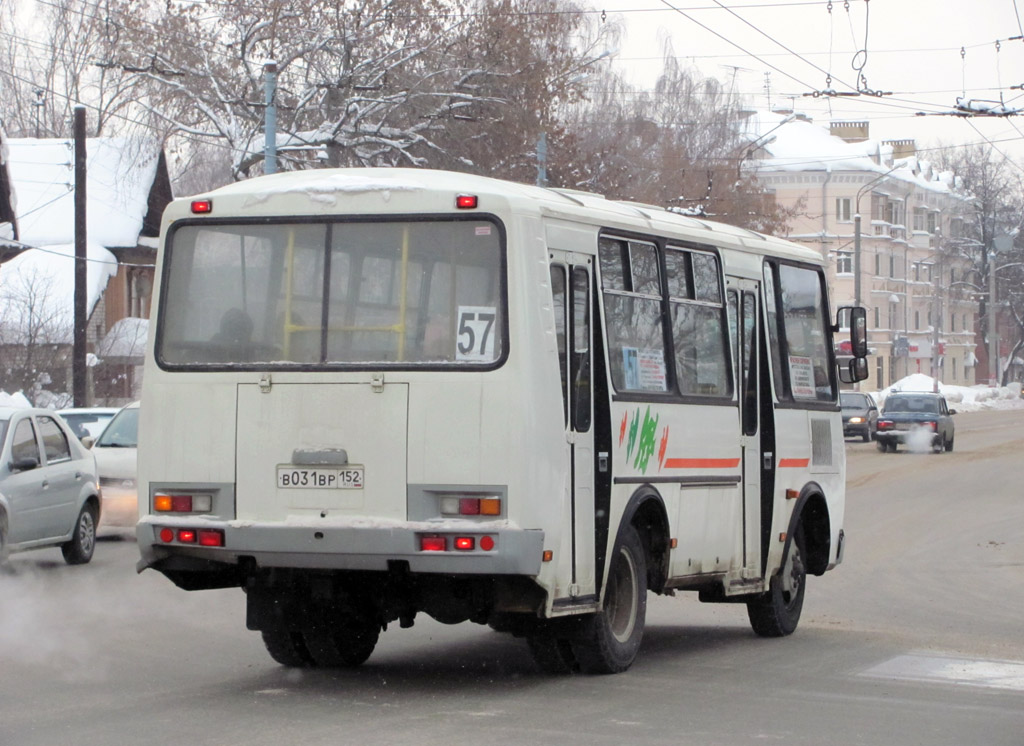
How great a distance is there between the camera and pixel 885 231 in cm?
10075

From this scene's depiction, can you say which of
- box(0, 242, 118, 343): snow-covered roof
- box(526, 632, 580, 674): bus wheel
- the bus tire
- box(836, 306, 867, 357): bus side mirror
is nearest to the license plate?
the bus tire

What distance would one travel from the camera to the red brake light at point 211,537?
28.9 feet

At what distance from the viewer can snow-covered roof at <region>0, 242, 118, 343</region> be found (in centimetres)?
4025

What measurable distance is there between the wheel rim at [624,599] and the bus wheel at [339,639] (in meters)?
1.42

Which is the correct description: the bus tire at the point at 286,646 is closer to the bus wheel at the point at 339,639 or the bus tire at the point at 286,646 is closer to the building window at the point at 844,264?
the bus wheel at the point at 339,639

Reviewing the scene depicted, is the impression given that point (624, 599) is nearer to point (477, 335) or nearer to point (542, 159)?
point (477, 335)

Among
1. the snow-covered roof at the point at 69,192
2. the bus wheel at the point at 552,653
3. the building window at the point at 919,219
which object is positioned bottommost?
the bus wheel at the point at 552,653

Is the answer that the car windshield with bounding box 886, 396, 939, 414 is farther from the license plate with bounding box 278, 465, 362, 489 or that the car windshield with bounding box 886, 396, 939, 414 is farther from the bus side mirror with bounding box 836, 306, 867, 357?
the license plate with bounding box 278, 465, 362, 489

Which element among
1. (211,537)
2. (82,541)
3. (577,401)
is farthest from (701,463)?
(82,541)

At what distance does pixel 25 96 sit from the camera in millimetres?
63812

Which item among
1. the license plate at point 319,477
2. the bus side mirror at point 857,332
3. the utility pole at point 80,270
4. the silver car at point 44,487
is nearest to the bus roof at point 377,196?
the license plate at point 319,477

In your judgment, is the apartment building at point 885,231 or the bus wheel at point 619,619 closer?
the bus wheel at point 619,619

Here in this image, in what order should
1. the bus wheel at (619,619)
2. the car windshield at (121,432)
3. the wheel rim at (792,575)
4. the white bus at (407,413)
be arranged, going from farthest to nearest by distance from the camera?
the car windshield at (121,432)
the wheel rim at (792,575)
the bus wheel at (619,619)
the white bus at (407,413)

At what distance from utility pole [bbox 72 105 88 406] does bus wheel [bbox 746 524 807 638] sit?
73.9 feet
